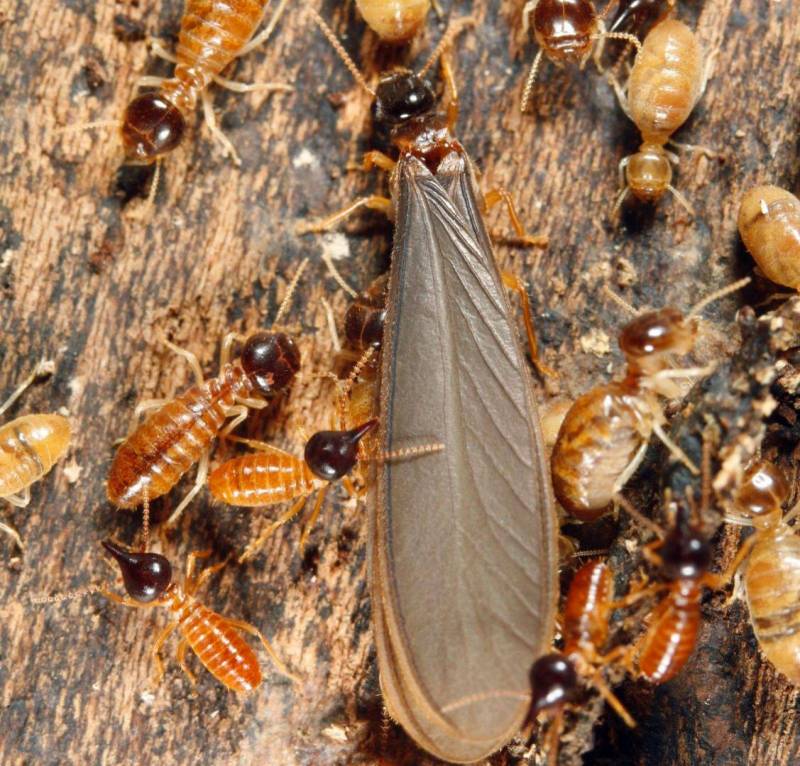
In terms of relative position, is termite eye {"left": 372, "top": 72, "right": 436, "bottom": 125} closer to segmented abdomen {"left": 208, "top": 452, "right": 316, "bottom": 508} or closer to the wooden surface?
the wooden surface

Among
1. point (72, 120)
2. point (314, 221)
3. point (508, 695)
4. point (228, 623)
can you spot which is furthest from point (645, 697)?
point (72, 120)

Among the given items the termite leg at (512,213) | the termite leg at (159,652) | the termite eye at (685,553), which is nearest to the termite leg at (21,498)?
the termite leg at (159,652)

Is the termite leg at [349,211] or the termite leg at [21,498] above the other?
the termite leg at [349,211]

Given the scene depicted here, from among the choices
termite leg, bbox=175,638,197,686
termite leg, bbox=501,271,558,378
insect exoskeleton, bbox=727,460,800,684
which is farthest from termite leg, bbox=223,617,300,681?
insect exoskeleton, bbox=727,460,800,684

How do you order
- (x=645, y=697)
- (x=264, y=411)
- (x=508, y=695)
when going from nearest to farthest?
(x=508, y=695) → (x=645, y=697) → (x=264, y=411)

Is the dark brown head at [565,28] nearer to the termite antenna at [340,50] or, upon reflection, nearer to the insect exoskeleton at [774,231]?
the termite antenna at [340,50]

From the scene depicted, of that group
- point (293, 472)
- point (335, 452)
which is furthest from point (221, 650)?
point (335, 452)

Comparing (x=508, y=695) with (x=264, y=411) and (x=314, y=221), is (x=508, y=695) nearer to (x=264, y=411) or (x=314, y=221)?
(x=264, y=411)
